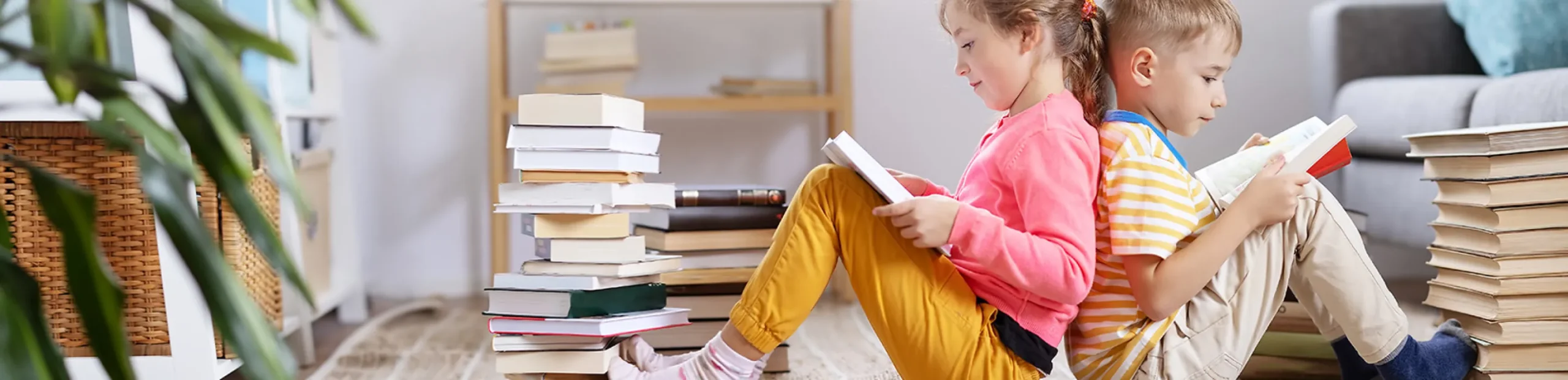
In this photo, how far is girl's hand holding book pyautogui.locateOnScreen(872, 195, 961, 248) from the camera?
105 cm

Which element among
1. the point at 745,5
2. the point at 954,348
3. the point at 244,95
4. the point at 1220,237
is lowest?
the point at 954,348

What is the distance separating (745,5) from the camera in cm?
223

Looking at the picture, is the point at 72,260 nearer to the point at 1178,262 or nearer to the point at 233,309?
the point at 233,309

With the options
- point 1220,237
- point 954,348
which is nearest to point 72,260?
point 954,348

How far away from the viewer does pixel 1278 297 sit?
1.17m

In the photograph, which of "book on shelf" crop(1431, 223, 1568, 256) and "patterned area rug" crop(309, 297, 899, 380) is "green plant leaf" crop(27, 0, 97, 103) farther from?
"book on shelf" crop(1431, 223, 1568, 256)

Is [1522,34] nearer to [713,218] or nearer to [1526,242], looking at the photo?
[1526,242]

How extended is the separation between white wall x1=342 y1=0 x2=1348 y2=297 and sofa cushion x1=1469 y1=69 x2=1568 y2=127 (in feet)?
2.55

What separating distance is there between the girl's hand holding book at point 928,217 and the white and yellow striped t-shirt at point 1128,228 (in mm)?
156

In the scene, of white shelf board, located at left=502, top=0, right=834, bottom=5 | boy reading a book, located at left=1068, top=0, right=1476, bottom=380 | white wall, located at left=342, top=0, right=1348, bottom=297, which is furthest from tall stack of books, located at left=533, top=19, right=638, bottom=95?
boy reading a book, located at left=1068, top=0, right=1476, bottom=380

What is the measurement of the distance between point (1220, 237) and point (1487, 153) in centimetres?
39

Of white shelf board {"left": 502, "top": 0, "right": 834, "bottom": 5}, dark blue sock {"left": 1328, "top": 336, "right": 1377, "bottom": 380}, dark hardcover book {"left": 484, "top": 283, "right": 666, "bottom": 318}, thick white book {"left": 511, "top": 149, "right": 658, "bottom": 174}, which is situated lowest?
dark blue sock {"left": 1328, "top": 336, "right": 1377, "bottom": 380}

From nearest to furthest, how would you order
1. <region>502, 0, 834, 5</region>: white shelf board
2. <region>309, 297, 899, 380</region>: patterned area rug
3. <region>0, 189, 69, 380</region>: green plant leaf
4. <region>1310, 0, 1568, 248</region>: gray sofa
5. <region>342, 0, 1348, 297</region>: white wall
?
<region>0, 189, 69, 380</region>: green plant leaf → <region>309, 297, 899, 380</region>: patterned area rug → <region>1310, 0, 1568, 248</region>: gray sofa → <region>502, 0, 834, 5</region>: white shelf board → <region>342, 0, 1348, 297</region>: white wall

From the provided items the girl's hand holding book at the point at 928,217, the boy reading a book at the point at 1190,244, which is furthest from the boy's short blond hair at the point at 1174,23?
the girl's hand holding book at the point at 928,217
